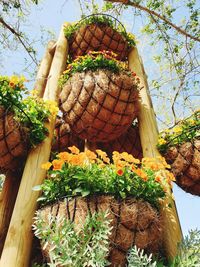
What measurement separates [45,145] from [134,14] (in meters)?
3.18

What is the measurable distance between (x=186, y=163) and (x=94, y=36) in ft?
A: 9.20

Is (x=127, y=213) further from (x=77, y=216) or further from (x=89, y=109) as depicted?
(x=89, y=109)

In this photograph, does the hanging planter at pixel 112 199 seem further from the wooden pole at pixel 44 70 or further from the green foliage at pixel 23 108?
the wooden pole at pixel 44 70

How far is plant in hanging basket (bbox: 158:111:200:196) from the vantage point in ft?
12.7

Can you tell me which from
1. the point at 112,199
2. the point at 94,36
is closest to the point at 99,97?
the point at 112,199

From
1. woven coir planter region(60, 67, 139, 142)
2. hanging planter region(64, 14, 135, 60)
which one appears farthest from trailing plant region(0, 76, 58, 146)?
hanging planter region(64, 14, 135, 60)

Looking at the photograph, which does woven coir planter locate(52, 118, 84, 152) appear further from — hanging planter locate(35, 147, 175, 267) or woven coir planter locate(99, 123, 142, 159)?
hanging planter locate(35, 147, 175, 267)

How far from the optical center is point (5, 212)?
3809mm

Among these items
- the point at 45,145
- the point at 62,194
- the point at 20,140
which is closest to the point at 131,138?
the point at 45,145

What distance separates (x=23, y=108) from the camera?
138 inches

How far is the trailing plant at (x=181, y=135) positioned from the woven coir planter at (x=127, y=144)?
0.80 meters

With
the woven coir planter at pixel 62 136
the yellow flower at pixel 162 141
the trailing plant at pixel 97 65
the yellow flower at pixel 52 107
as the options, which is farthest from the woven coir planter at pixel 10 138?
the yellow flower at pixel 162 141

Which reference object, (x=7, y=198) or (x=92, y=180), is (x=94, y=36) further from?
(x=92, y=180)

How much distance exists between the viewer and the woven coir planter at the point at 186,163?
3873 mm
